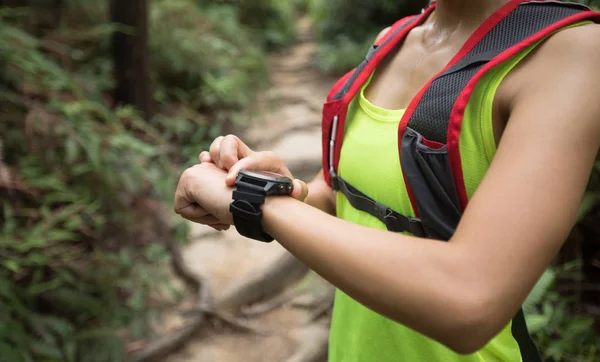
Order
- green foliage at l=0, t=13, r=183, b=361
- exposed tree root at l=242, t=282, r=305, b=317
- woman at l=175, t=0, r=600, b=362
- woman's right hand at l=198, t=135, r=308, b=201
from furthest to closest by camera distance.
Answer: exposed tree root at l=242, t=282, r=305, b=317 → green foliage at l=0, t=13, r=183, b=361 → woman's right hand at l=198, t=135, r=308, b=201 → woman at l=175, t=0, r=600, b=362

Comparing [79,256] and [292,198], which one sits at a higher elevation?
[292,198]

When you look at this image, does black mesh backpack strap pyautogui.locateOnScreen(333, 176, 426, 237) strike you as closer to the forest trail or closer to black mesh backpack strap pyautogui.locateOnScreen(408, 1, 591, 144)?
black mesh backpack strap pyautogui.locateOnScreen(408, 1, 591, 144)

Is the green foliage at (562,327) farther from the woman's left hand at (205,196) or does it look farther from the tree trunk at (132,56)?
the tree trunk at (132,56)

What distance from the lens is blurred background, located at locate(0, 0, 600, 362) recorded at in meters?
2.70

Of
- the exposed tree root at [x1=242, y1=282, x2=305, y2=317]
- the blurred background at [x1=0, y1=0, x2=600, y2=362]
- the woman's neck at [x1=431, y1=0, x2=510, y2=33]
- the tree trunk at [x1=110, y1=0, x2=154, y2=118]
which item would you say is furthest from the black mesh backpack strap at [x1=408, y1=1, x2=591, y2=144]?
the tree trunk at [x1=110, y1=0, x2=154, y2=118]

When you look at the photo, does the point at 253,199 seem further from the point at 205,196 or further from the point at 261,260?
the point at 261,260

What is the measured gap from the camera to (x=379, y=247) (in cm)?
72

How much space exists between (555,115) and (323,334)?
3107 mm

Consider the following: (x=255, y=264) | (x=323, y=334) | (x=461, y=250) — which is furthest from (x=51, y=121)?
(x=461, y=250)

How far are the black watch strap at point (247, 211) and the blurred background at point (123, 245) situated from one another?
6.29 ft

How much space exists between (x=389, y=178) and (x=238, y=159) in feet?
1.02

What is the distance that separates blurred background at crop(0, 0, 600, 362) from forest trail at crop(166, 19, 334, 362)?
15mm

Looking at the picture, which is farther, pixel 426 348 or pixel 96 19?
pixel 96 19

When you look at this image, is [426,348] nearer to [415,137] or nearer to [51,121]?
[415,137]
